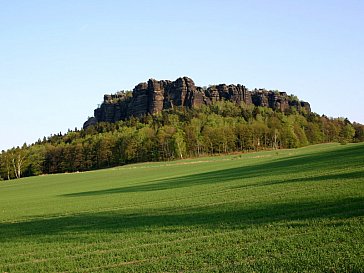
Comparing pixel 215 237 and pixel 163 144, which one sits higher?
pixel 163 144

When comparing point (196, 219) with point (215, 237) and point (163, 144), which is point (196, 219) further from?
point (163, 144)

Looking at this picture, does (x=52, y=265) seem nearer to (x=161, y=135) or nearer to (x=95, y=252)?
(x=95, y=252)

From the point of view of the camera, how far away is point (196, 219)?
64.7ft

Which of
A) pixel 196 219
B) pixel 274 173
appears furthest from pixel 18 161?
pixel 196 219

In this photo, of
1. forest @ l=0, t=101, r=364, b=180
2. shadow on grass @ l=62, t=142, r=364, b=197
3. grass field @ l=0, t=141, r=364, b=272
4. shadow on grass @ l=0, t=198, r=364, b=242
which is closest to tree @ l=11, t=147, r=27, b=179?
forest @ l=0, t=101, r=364, b=180

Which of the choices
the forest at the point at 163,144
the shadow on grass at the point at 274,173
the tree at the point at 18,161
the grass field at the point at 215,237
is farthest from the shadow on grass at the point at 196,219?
the tree at the point at 18,161

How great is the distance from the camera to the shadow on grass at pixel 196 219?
16.8 metres

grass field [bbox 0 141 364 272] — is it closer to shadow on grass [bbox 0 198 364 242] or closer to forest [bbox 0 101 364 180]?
shadow on grass [bbox 0 198 364 242]

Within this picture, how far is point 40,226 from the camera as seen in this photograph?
24547 millimetres

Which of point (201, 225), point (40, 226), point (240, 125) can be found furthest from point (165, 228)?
point (240, 125)

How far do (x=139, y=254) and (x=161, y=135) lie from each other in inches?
4639

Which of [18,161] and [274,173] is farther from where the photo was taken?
[18,161]

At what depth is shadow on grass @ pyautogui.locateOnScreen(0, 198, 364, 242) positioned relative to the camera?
1680 cm

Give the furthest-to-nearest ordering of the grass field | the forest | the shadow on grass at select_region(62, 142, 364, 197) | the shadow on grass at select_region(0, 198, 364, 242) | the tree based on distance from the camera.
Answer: the forest < the tree < the shadow on grass at select_region(62, 142, 364, 197) < the shadow on grass at select_region(0, 198, 364, 242) < the grass field
